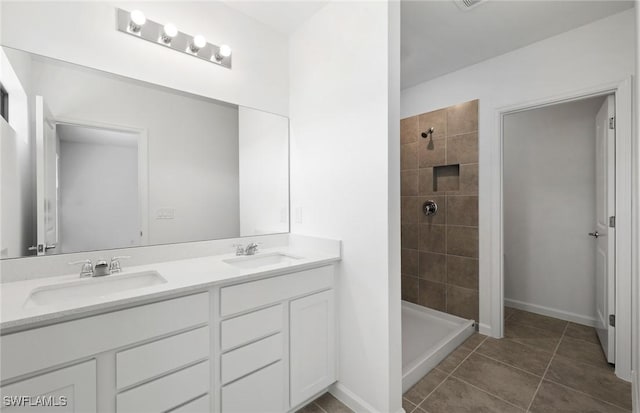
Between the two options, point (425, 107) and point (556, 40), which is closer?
point (556, 40)

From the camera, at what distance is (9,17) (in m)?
1.26

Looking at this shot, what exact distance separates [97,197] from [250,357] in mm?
1202

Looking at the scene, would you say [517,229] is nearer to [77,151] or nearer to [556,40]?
[556,40]

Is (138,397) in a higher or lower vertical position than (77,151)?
lower

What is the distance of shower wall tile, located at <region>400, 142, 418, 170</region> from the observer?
10.3ft

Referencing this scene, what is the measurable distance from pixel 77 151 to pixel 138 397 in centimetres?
125

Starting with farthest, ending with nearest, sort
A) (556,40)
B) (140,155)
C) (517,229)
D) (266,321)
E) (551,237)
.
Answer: (517,229) → (551,237) → (556,40) → (140,155) → (266,321)

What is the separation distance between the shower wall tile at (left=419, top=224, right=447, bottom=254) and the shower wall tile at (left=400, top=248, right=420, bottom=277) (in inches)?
4.8

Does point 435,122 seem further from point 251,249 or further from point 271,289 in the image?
point 271,289

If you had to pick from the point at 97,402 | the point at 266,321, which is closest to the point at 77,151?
the point at 97,402

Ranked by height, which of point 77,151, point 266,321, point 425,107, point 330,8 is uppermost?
point 330,8

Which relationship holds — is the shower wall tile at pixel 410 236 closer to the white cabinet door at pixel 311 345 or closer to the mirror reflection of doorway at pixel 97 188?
the white cabinet door at pixel 311 345

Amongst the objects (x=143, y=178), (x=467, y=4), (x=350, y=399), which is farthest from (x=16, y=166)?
(x=467, y=4)

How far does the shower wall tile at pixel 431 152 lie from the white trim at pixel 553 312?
6.29ft
